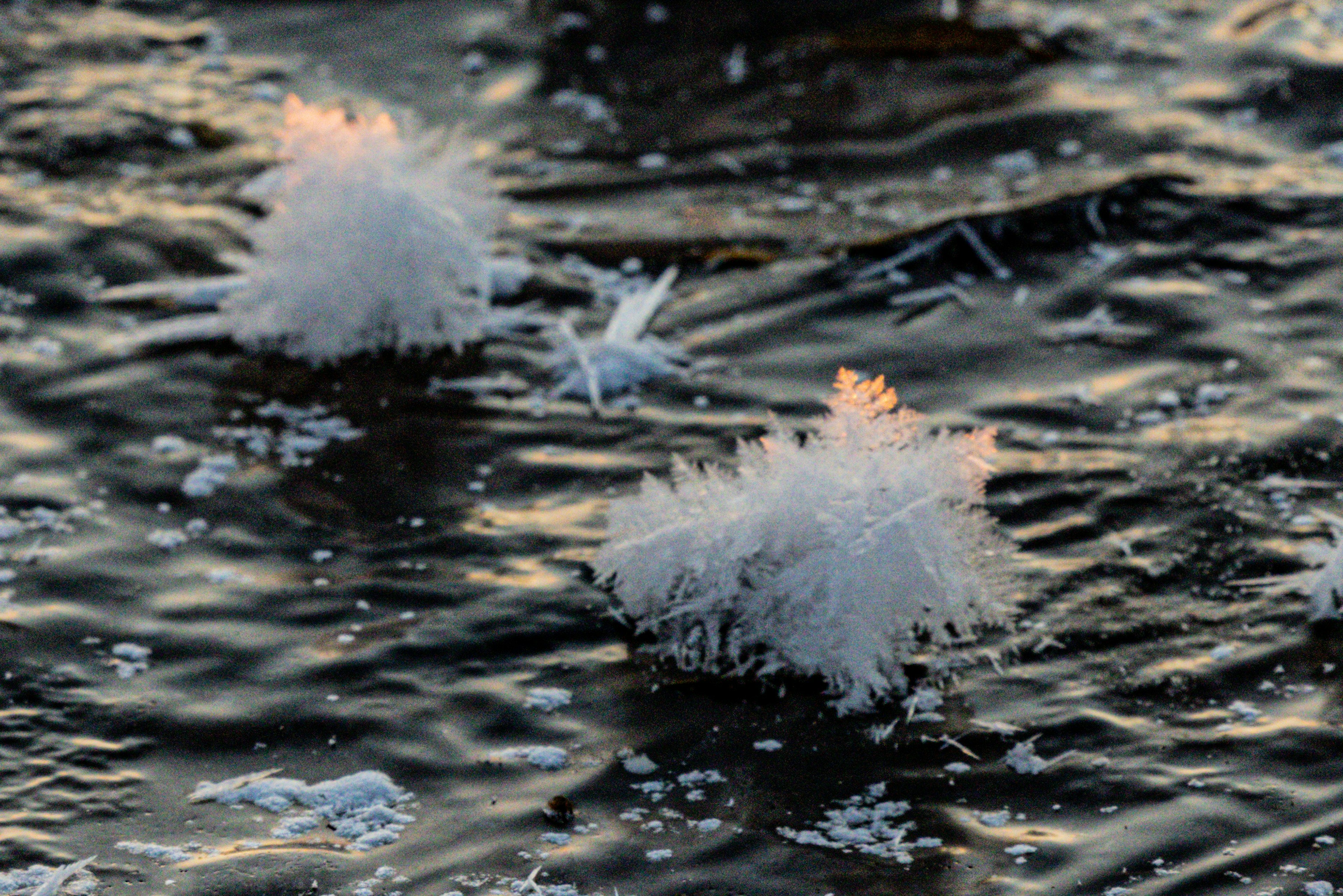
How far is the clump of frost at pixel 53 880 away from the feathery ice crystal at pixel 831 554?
1417mm

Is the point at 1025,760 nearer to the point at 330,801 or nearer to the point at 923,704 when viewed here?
the point at 923,704

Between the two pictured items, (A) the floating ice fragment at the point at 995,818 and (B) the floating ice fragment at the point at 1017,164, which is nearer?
(A) the floating ice fragment at the point at 995,818

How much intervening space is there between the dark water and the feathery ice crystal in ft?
0.44

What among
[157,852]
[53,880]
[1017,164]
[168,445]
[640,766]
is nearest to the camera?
[53,880]

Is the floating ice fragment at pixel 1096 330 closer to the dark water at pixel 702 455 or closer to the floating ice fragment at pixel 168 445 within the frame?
the dark water at pixel 702 455

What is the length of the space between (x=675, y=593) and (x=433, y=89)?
372 cm

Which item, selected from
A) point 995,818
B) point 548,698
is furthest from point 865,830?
point 548,698

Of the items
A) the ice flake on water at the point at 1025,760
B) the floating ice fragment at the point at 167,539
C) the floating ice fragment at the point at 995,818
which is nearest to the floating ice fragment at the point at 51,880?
the floating ice fragment at the point at 167,539

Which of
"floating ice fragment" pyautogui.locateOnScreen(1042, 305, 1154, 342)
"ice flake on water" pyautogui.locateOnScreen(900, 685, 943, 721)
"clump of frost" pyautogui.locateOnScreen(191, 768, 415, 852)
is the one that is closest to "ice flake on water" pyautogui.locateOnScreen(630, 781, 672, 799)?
"clump of frost" pyautogui.locateOnScreen(191, 768, 415, 852)

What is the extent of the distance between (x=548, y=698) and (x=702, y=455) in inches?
46.0

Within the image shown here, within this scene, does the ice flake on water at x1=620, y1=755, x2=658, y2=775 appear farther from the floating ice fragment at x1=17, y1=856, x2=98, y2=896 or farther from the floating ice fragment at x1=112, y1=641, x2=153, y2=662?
the floating ice fragment at x1=112, y1=641, x2=153, y2=662

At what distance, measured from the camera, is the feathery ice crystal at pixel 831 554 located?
385 cm

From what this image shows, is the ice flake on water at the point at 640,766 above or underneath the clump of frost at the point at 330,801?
above

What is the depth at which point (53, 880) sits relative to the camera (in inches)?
132
